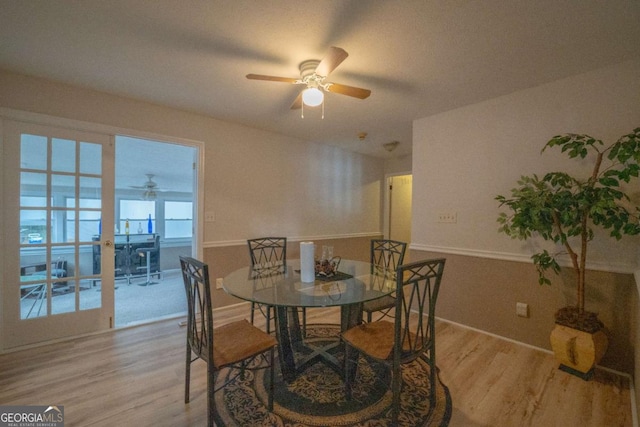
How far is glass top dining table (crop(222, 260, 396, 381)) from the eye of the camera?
5.33 feet

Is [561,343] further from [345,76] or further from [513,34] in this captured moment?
[345,76]

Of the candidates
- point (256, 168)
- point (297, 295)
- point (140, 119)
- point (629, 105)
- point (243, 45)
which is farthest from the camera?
point (256, 168)

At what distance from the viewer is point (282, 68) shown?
219 cm

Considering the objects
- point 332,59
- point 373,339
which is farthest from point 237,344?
point 332,59

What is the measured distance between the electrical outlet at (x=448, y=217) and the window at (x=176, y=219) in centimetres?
654

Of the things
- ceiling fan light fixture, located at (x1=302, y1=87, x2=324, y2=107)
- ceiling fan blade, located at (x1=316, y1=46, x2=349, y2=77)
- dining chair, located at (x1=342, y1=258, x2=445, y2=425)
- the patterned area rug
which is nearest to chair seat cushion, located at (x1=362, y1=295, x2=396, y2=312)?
dining chair, located at (x1=342, y1=258, x2=445, y2=425)

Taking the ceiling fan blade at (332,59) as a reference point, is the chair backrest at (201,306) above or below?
below

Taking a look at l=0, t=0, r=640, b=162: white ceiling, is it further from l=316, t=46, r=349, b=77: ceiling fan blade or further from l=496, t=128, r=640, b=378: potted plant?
l=496, t=128, r=640, b=378: potted plant

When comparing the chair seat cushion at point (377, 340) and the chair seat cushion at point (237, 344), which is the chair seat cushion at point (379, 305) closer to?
the chair seat cushion at point (377, 340)

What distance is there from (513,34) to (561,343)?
230 cm

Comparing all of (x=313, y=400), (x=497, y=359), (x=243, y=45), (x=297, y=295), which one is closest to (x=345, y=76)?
(x=243, y=45)

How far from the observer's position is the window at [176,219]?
747cm

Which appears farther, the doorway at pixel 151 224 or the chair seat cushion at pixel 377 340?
the doorway at pixel 151 224

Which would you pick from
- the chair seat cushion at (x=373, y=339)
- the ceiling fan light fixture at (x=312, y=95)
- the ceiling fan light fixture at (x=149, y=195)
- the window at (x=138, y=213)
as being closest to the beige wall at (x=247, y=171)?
the ceiling fan light fixture at (x=312, y=95)
